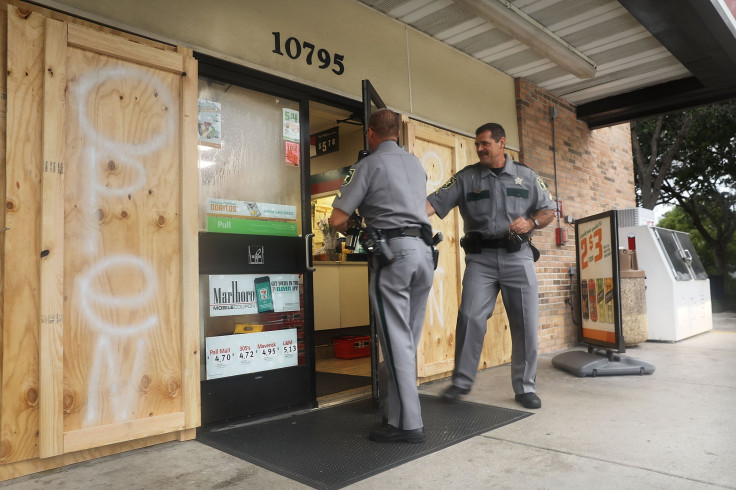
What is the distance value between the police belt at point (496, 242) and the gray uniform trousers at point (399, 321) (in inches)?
38.1

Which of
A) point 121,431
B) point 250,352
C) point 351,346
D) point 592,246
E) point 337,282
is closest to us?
point 121,431

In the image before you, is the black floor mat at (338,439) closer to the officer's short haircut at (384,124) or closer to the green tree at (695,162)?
the officer's short haircut at (384,124)

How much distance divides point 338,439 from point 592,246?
138 inches

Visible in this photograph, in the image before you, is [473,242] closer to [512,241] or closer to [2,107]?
[512,241]

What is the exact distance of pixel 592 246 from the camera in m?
5.29

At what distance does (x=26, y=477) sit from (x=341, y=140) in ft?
18.0

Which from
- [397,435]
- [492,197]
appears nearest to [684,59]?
[492,197]

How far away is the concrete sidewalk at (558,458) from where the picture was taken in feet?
7.59

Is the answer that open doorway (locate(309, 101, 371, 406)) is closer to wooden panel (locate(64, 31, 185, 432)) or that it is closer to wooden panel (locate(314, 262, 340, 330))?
wooden panel (locate(314, 262, 340, 330))

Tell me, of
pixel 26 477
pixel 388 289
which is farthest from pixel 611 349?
pixel 26 477

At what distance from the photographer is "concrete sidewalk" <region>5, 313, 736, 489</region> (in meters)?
2.31

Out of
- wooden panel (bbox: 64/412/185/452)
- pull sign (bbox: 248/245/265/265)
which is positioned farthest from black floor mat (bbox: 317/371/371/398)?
wooden panel (bbox: 64/412/185/452)

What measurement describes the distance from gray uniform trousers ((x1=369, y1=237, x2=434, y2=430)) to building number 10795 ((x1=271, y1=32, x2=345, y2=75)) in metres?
1.80

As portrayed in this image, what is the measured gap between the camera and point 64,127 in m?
2.73
